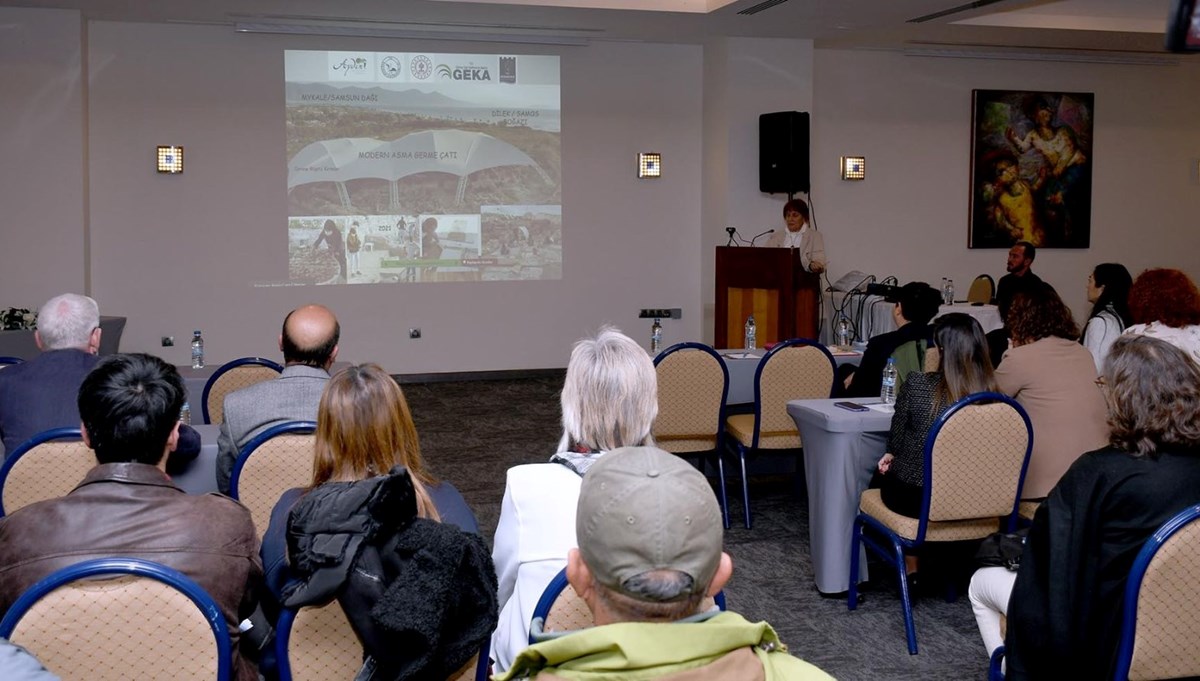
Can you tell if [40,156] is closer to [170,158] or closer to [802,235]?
[170,158]

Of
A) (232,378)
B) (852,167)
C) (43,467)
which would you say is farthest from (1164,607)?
(852,167)

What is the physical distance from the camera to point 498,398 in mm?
9422

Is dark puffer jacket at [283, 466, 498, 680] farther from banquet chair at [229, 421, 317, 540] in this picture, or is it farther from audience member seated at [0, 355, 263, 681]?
banquet chair at [229, 421, 317, 540]

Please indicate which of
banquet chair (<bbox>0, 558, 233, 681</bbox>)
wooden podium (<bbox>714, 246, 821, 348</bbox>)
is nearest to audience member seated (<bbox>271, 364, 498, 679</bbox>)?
banquet chair (<bbox>0, 558, 233, 681</bbox>)

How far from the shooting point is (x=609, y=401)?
9.12 ft

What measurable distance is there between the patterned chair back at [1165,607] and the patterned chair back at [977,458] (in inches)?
49.2

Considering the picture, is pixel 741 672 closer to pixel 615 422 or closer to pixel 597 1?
pixel 615 422

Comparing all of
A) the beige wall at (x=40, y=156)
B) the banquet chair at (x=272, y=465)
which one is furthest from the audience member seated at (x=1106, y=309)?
the beige wall at (x=40, y=156)

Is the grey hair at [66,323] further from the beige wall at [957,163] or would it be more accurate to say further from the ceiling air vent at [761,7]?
the beige wall at [957,163]

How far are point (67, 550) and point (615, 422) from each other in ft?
4.10

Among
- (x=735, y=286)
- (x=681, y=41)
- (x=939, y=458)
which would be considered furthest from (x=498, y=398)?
(x=939, y=458)

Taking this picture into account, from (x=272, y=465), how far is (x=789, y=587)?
2.32 metres

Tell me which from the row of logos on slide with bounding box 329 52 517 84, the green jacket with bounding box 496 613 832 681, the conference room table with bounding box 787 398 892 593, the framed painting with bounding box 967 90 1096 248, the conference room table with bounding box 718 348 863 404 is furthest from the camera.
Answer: the framed painting with bounding box 967 90 1096 248

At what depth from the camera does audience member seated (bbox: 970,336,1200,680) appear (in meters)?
2.77
